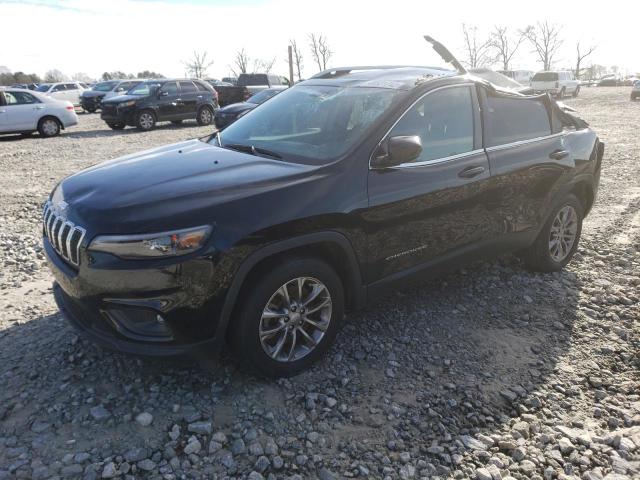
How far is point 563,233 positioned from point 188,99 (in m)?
15.2

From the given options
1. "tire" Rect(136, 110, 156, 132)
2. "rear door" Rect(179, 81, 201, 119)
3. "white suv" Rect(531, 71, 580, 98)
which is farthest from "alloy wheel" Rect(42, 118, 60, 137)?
"white suv" Rect(531, 71, 580, 98)

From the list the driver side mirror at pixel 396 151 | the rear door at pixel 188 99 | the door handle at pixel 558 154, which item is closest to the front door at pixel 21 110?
the rear door at pixel 188 99

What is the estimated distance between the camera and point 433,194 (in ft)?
11.3

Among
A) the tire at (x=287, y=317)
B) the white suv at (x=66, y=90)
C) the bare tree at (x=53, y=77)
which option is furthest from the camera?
the bare tree at (x=53, y=77)

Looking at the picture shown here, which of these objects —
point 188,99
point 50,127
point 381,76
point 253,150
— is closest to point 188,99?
point 188,99

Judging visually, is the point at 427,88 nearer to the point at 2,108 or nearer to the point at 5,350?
the point at 5,350

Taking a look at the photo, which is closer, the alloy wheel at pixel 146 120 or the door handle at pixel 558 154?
the door handle at pixel 558 154

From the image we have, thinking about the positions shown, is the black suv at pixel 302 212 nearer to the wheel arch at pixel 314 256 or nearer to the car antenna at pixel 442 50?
the wheel arch at pixel 314 256

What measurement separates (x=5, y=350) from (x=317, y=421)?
83.3 inches

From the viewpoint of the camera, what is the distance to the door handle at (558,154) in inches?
171

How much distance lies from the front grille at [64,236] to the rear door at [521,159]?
109 inches

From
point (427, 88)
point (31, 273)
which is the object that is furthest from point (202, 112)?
point (427, 88)

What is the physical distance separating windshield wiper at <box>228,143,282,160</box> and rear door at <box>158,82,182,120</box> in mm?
14449

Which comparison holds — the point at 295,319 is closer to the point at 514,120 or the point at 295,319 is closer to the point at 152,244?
the point at 152,244
